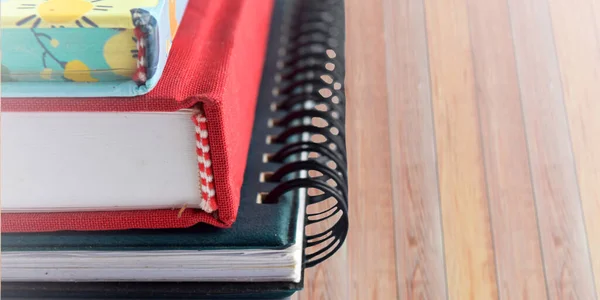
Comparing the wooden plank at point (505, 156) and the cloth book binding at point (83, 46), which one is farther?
the wooden plank at point (505, 156)

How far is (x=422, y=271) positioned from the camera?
74 centimetres

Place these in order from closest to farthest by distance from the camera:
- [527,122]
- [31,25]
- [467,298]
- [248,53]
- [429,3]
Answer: [31,25], [248,53], [467,298], [527,122], [429,3]

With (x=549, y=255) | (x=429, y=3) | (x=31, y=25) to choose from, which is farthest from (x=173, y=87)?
(x=429, y=3)

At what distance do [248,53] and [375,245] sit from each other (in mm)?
435

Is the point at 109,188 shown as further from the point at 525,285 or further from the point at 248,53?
the point at 525,285

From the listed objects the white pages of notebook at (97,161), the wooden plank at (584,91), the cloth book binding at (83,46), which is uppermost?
the wooden plank at (584,91)

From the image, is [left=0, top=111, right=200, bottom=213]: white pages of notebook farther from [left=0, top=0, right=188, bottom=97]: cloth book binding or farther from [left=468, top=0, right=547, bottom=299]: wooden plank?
[left=468, top=0, right=547, bottom=299]: wooden plank

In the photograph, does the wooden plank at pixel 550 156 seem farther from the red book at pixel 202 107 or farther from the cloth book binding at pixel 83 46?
the cloth book binding at pixel 83 46

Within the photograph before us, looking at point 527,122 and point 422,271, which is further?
point 527,122

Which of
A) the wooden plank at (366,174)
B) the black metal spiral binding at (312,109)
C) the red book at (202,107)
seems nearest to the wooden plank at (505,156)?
the wooden plank at (366,174)

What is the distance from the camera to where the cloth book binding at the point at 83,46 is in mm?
258

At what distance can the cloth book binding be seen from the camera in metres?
0.26

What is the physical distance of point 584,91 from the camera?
89cm

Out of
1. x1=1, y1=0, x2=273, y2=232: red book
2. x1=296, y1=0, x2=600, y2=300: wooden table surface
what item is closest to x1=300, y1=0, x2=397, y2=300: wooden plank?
x1=296, y1=0, x2=600, y2=300: wooden table surface
